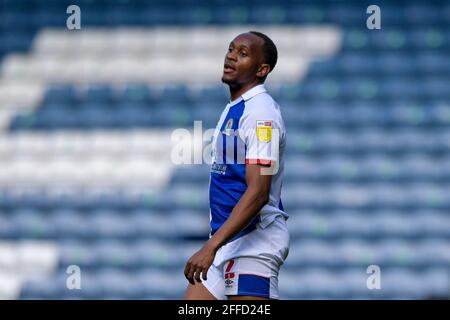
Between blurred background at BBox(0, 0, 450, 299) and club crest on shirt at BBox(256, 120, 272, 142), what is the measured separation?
7.89 ft

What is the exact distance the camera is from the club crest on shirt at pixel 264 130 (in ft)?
11.9

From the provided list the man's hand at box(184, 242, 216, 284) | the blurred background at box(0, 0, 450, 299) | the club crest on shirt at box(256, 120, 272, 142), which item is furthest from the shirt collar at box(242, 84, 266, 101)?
the blurred background at box(0, 0, 450, 299)

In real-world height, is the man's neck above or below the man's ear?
below

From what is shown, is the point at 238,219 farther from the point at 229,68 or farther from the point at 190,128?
the point at 190,128

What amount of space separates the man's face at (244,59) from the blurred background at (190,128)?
2307 mm

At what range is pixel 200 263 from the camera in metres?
3.45

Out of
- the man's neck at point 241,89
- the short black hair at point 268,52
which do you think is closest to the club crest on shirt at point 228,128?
the man's neck at point 241,89

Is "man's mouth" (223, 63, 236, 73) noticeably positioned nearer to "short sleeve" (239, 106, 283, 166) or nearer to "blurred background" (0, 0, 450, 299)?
"short sleeve" (239, 106, 283, 166)

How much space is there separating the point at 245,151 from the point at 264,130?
0.34 feet

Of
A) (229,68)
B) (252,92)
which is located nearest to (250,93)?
(252,92)

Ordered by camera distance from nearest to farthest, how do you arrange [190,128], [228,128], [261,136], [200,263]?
1. [200,263]
2. [261,136]
3. [228,128]
4. [190,128]

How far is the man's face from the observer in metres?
3.76

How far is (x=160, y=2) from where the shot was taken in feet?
20.4
